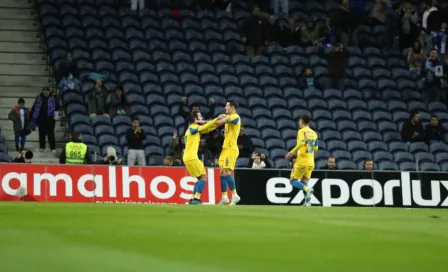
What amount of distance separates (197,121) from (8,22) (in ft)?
43.3

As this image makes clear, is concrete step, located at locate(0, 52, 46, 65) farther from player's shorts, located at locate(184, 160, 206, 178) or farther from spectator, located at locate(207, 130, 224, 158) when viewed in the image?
player's shorts, located at locate(184, 160, 206, 178)

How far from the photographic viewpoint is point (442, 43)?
111ft

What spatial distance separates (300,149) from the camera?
914 inches

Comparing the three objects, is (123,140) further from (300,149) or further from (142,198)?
(300,149)

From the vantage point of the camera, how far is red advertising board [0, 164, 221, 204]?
80.8 ft

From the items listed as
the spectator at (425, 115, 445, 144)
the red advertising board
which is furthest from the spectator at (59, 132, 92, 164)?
the spectator at (425, 115, 445, 144)

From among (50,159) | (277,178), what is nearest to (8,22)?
(50,159)

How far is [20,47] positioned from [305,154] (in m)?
12.4

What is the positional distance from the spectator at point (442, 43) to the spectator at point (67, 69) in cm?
1274

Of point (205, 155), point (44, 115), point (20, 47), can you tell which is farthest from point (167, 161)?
point (20, 47)

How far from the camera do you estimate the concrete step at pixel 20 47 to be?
3148 centimetres

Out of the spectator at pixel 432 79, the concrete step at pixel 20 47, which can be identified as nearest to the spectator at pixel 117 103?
the concrete step at pixel 20 47

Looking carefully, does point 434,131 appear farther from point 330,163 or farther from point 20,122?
point 20,122

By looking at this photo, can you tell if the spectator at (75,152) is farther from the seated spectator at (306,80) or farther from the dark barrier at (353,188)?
the seated spectator at (306,80)
